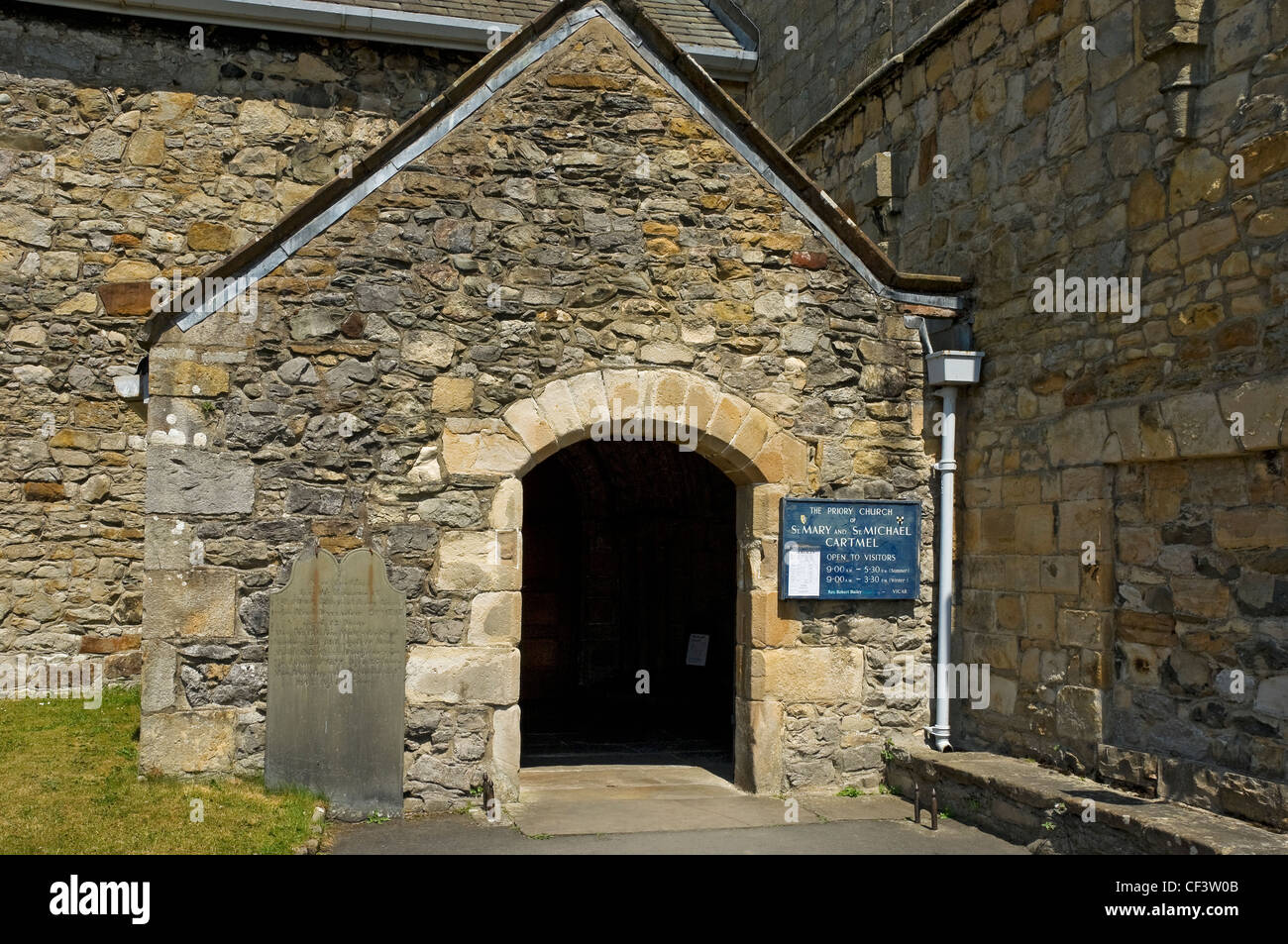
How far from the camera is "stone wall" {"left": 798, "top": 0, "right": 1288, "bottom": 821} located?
18.3 ft

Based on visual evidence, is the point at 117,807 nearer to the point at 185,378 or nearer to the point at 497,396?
the point at 185,378

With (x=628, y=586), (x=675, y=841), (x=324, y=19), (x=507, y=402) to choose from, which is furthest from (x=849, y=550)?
(x=324, y=19)

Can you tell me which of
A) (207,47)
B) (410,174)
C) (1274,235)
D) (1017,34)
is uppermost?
(207,47)

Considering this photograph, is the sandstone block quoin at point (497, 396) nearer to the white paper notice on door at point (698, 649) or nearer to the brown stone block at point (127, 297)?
the brown stone block at point (127, 297)

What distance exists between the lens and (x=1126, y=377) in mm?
6441

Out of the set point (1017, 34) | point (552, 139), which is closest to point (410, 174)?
point (552, 139)

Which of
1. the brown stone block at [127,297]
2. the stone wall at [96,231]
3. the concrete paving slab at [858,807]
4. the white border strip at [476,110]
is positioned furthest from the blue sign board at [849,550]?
the brown stone block at [127,297]

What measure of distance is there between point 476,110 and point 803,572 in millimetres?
3424

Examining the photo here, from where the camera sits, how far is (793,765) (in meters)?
7.54

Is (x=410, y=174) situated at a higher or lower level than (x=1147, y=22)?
lower

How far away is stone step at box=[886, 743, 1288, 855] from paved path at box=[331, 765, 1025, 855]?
13cm

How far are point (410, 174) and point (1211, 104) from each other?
428 cm

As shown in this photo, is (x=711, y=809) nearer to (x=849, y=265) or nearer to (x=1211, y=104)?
(x=849, y=265)

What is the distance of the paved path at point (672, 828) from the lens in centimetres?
627
